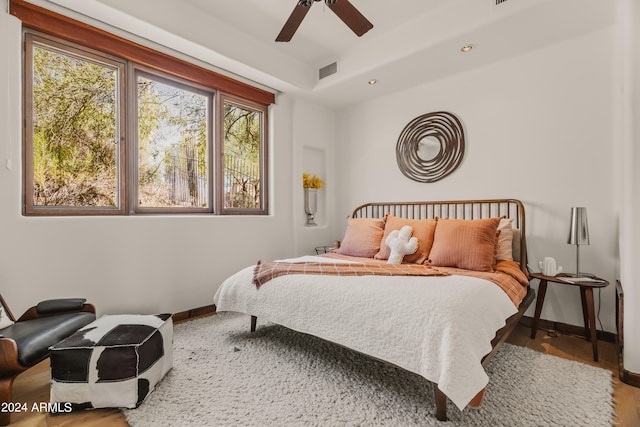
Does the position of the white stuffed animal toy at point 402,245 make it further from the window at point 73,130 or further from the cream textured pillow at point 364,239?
the window at point 73,130

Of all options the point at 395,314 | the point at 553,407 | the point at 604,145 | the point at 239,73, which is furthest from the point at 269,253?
the point at 604,145

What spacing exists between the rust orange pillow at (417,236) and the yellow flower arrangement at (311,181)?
4.35 feet

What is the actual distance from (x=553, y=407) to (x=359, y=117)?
12.0 feet

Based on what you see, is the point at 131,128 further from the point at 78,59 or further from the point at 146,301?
the point at 146,301

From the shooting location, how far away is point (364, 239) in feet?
10.9

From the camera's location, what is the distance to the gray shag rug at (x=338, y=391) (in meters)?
1.56

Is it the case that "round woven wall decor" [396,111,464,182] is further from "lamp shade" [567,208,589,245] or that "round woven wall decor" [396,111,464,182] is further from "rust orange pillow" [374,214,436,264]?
"lamp shade" [567,208,589,245]

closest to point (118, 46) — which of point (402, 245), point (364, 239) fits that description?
point (364, 239)

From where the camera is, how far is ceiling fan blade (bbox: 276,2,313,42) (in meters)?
2.12

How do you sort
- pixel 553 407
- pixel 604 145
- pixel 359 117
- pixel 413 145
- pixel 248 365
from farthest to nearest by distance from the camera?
pixel 359 117, pixel 413 145, pixel 604 145, pixel 248 365, pixel 553 407

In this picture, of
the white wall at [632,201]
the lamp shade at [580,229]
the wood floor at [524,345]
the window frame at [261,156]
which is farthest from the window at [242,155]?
the white wall at [632,201]

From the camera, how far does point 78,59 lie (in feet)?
8.54

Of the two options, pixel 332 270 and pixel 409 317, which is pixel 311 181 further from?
pixel 409 317

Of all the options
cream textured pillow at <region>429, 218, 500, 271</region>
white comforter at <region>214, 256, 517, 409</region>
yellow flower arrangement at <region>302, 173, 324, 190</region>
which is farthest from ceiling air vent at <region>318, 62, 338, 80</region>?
white comforter at <region>214, 256, 517, 409</region>
